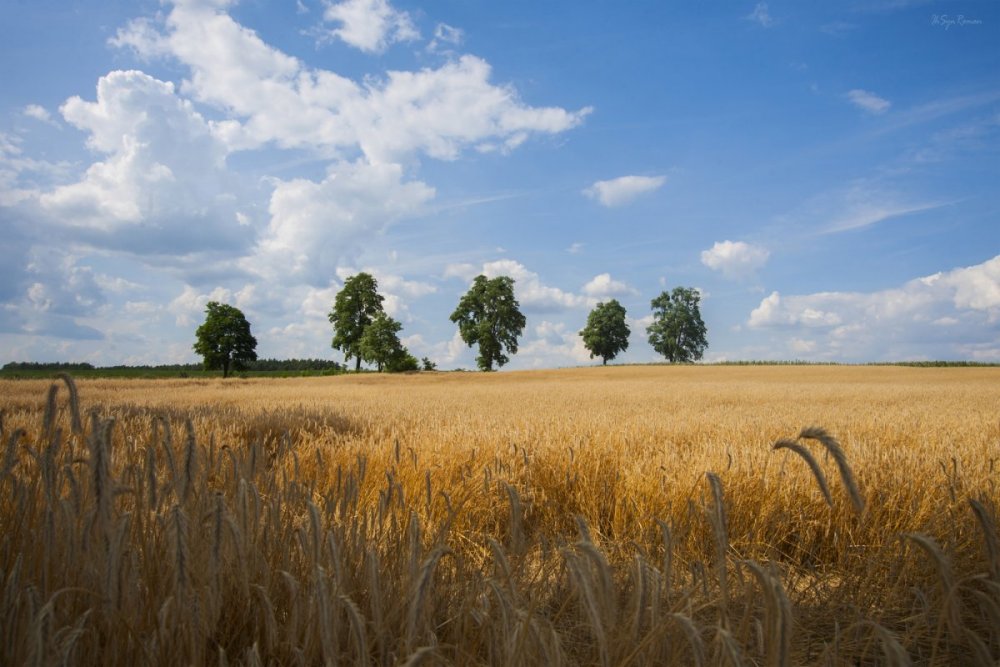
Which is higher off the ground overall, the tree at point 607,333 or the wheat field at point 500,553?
the tree at point 607,333

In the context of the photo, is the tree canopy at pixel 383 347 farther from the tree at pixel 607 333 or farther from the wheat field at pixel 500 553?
the wheat field at pixel 500 553

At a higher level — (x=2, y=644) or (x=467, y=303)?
(x=467, y=303)

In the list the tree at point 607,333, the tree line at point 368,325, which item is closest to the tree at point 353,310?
the tree line at point 368,325

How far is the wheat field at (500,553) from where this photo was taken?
5.77 ft

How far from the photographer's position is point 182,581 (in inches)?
61.9

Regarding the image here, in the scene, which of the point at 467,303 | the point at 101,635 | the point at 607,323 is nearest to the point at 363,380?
the point at 467,303

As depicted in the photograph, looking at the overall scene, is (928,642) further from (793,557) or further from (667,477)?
(667,477)

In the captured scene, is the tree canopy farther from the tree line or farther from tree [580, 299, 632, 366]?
tree [580, 299, 632, 366]

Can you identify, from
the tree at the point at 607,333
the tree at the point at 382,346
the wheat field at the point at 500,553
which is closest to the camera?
the wheat field at the point at 500,553

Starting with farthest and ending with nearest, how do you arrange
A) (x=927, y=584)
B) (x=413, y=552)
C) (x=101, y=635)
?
(x=927, y=584), (x=101, y=635), (x=413, y=552)

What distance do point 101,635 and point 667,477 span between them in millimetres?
3554

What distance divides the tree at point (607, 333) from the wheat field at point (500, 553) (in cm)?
7884

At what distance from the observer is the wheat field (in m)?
1.76

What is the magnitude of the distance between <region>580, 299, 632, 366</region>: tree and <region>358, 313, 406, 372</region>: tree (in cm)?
3147
